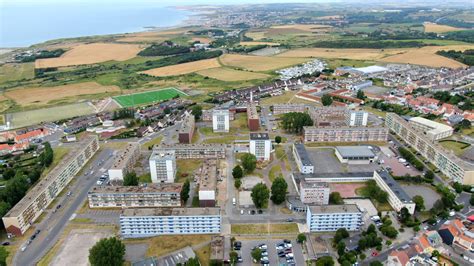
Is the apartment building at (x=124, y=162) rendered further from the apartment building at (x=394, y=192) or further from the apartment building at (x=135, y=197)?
the apartment building at (x=394, y=192)

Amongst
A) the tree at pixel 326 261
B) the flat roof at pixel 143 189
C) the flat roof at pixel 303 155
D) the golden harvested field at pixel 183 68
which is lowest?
the tree at pixel 326 261

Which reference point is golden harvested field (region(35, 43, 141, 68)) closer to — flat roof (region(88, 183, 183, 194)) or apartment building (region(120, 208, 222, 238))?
flat roof (region(88, 183, 183, 194))

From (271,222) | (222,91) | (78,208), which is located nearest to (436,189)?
(271,222)

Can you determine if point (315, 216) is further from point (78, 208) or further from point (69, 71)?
point (69, 71)

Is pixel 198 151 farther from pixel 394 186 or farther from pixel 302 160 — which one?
pixel 394 186

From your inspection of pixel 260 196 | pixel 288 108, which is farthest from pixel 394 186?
pixel 288 108

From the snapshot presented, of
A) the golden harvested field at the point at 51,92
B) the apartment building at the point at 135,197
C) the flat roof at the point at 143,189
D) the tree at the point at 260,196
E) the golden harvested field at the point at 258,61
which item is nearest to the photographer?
the tree at the point at 260,196

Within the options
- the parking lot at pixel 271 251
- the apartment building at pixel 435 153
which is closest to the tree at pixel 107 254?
the parking lot at pixel 271 251
